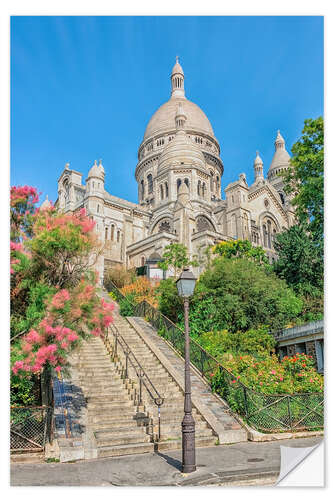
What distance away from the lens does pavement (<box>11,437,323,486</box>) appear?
703 centimetres

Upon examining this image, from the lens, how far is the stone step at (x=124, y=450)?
930cm

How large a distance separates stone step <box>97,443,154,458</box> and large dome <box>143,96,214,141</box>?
58.8 m

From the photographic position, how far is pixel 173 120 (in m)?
65.9

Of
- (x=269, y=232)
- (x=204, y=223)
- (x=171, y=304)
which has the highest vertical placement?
(x=204, y=223)

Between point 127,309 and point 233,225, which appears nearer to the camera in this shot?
point 127,309

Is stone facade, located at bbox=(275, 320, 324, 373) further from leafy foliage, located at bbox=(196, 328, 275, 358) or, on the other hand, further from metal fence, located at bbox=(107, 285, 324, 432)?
metal fence, located at bbox=(107, 285, 324, 432)

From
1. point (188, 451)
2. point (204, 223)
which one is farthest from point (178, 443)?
point (204, 223)

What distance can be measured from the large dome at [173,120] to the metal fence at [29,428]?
58.9 m

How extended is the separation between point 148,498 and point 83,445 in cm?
316

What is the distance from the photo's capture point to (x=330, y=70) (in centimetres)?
853

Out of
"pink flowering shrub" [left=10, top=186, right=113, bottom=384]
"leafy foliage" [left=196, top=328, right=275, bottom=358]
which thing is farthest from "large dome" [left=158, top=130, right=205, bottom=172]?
"pink flowering shrub" [left=10, top=186, right=113, bottom=384]

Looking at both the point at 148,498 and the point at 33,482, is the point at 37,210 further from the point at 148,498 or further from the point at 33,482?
the point at 148,498

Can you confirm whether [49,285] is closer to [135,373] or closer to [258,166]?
[135,373]

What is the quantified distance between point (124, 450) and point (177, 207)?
29480 millimetres
